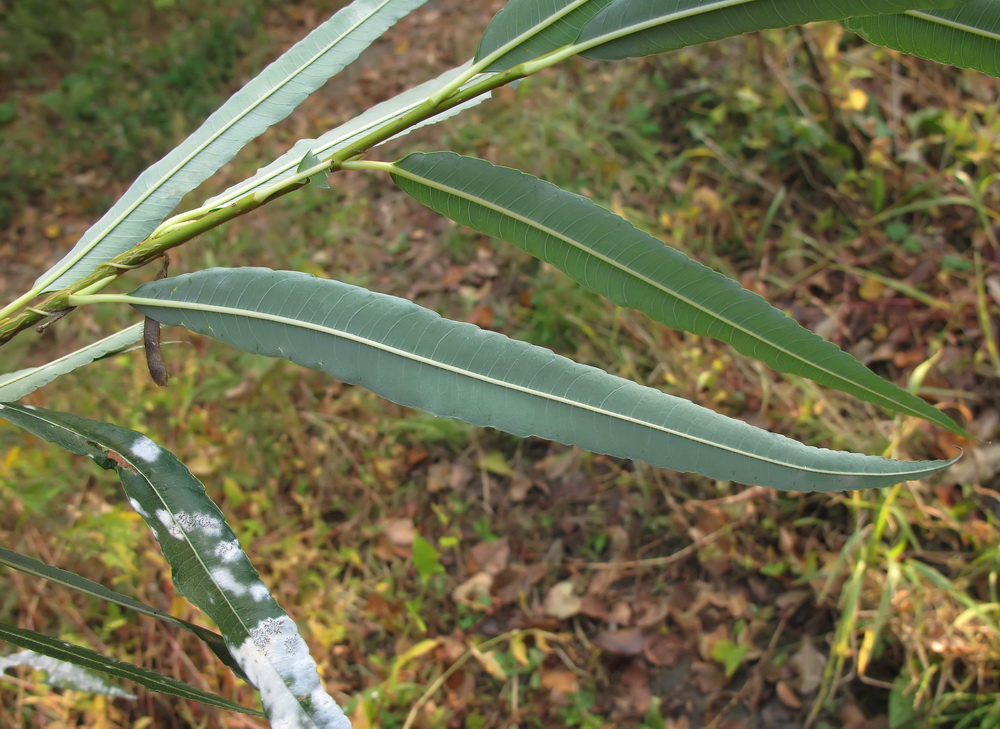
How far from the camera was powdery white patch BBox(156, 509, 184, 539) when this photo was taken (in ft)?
1.82

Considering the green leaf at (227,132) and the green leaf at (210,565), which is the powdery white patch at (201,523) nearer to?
the green leaf at (210,565)

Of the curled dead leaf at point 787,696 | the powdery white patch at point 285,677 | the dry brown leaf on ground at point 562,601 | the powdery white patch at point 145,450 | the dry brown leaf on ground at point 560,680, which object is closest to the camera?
the powdery white patch at point 285,677

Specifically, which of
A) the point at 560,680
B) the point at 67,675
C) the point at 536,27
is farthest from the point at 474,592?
the point at 536,27

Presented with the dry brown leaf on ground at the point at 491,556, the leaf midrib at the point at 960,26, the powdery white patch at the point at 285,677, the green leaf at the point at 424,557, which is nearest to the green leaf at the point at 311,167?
the powdery white patch at the point at 285,677

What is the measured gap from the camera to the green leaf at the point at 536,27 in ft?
1.83

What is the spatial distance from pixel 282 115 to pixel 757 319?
478 millimetres

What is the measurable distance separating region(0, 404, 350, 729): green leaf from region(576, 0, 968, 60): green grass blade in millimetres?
458

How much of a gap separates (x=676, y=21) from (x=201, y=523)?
519 mm

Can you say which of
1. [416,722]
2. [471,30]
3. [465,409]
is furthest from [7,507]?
[471,30]

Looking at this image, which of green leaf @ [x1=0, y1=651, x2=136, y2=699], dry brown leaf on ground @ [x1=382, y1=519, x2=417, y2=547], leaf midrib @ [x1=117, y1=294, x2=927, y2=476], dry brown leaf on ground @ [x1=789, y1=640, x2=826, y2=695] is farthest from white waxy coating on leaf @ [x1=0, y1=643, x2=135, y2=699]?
dry brown leaf on ground @ [x1=789, y1=640, x2=826, y2=695]

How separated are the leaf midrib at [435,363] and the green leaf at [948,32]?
12.1 inches

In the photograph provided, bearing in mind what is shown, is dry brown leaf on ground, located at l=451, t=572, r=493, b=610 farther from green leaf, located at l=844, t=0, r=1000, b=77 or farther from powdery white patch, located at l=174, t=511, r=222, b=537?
green leaf, located at l=844, t=0, r=1000, b=77

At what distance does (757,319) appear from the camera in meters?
0.58

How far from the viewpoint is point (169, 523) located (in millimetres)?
560
